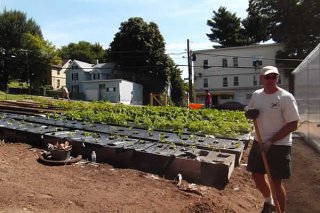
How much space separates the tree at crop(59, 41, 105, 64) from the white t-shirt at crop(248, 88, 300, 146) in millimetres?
74596

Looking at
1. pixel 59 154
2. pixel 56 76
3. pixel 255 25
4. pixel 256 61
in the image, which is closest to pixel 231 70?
A: pixel 256 61

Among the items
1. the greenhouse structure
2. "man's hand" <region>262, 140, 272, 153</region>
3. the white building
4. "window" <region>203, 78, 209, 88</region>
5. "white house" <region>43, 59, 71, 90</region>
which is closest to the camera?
"man's hand" <region>262, 140, 272, 153</region>

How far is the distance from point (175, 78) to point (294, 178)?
56860 mm

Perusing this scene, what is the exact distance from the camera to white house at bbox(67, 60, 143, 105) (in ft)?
176

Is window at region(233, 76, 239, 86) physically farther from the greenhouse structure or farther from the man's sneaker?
the man's sneaker

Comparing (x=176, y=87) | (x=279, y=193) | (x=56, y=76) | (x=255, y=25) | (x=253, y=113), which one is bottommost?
(x=279, y=193)

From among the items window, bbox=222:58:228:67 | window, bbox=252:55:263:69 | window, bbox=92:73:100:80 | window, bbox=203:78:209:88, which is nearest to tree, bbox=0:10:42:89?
window, bbox=92:73:100:80

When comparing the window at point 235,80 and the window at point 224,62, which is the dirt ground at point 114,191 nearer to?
the window at point 235,80

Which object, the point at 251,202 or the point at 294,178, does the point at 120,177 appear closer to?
the point at 251,202

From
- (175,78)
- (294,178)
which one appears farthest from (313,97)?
(175,78)

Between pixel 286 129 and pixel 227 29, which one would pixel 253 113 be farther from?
pixel 227 29

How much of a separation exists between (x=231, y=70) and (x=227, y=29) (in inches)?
512

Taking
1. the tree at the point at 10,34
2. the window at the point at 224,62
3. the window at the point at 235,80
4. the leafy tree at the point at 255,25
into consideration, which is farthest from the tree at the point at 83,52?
the window at the point at 235,80

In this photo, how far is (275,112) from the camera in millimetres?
4758
